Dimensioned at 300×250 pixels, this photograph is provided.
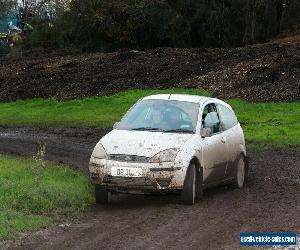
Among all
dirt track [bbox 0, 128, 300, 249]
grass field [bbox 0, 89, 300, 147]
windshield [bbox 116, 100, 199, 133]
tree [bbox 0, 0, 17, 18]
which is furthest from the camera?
tree [bbox 0, 0, 17, 18]

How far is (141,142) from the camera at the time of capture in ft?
38.7

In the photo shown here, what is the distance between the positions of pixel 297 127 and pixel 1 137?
9.11m

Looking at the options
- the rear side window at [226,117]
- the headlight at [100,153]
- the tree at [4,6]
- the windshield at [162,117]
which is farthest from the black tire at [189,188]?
the tree at [4,6]

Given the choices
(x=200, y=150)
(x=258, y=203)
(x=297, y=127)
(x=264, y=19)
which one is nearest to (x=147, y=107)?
(x=200, y=150)

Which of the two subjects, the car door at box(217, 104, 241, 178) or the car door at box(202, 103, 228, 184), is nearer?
the car door at box(202, 103, 228, 184)

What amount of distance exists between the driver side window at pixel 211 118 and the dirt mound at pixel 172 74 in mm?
13083

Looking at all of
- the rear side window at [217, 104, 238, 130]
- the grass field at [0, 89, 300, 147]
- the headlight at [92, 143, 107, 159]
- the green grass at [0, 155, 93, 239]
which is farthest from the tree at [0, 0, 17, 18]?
the headlight at [92, 143, 107, 159]

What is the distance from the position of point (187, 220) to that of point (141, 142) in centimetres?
178

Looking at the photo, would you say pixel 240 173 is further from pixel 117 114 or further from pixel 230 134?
pixel 117 114

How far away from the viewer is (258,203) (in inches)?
474

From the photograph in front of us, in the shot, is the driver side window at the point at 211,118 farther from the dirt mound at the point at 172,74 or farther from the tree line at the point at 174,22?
the tree line at the point at 174,22

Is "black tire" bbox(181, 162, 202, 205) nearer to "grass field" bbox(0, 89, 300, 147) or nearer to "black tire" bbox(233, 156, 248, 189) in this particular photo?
"black tire" bbox(233, 156, 248, 189)

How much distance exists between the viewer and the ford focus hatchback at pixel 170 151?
1148 cm

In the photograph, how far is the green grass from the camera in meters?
9.98
